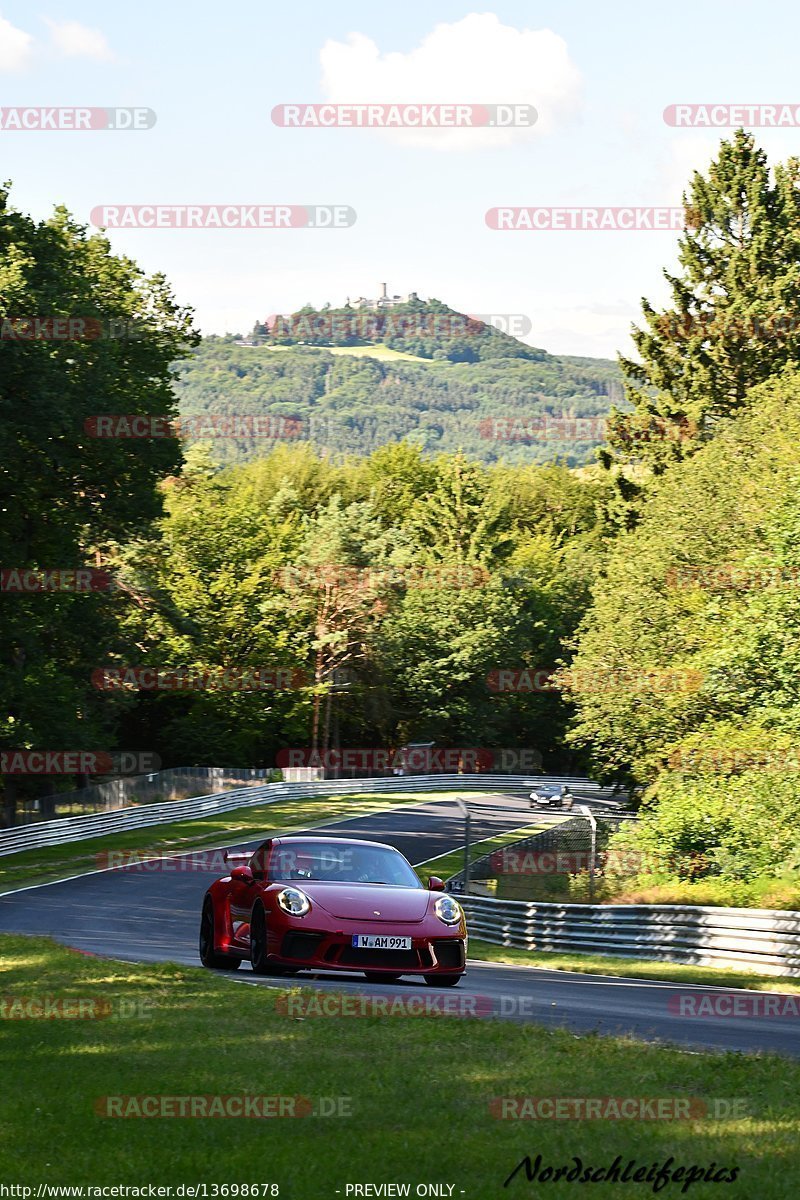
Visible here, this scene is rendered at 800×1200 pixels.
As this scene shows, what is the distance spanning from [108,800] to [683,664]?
22.1 meters

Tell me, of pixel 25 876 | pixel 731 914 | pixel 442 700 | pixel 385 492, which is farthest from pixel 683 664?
pixel 385 492

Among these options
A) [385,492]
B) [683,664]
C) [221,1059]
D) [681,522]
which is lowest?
[221,1059]

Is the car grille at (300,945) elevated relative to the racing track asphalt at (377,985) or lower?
elevated

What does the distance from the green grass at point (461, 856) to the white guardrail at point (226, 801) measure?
32.0ft

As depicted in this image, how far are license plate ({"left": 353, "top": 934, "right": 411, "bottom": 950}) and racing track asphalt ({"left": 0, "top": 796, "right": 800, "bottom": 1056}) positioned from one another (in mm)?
368

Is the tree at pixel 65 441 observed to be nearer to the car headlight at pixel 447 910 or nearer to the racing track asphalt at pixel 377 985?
the racing track asphalt at pixel 377 985

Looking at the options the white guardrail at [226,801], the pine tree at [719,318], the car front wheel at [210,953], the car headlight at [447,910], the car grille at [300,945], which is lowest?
the white guardrail at [226,801]

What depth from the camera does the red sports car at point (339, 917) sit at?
13.0 m

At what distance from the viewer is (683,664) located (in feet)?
131

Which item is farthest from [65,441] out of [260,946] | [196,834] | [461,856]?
[260,946]

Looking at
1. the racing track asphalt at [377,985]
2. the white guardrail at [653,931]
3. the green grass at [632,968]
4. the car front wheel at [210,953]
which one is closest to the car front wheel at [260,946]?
the racing track asphalt at [377,985]

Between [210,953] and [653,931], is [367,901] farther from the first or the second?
[653,931]

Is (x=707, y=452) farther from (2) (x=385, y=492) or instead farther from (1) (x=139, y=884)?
(2) (x=385, y=492)

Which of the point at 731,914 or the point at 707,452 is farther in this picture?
the point at 707,452
